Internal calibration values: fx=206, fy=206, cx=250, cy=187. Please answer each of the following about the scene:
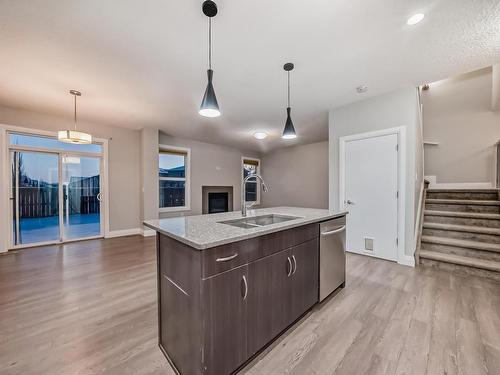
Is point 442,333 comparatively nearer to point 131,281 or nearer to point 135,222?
point 131,281

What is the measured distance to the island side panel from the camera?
3.62 feet

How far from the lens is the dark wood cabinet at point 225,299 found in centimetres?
110

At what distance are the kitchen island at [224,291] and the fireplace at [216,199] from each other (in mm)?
5028

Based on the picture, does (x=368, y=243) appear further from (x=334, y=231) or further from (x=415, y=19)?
(x=415, y=19)

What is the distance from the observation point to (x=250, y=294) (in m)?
1.32

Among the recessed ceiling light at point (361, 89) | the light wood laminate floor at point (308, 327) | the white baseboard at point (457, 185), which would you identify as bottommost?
the light wood laminate floor at point (308, 327)

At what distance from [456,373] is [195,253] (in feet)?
Answer: 5.90

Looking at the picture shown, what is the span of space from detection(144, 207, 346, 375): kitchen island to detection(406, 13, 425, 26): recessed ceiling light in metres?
1.96

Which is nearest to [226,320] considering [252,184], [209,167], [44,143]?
[44,143]

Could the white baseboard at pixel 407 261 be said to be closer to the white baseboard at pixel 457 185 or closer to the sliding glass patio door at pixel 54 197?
the white baseboard at pixel 457 185

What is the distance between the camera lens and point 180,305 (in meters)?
1.24

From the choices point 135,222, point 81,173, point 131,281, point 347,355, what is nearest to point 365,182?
point 347,355

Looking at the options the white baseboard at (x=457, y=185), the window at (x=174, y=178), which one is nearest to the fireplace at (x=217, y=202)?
the window at (x=174, y=178)

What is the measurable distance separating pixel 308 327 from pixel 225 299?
1.00m
